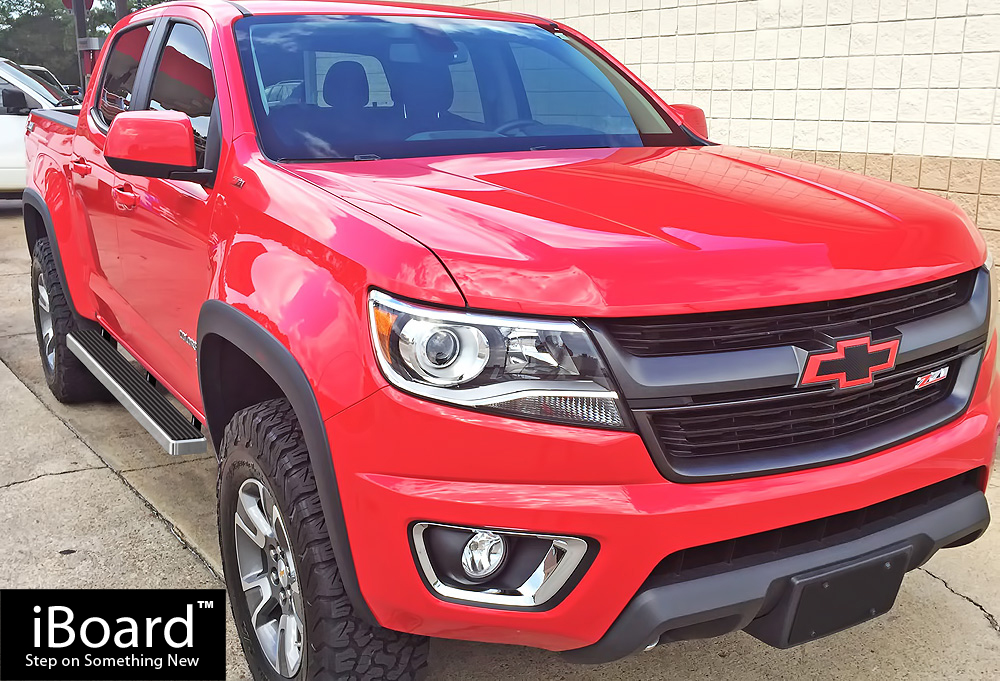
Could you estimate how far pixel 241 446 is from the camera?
2385mm

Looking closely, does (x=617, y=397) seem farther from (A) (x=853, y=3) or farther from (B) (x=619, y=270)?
(A) (x=853, y=3)

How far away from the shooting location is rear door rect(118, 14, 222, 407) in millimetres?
2824

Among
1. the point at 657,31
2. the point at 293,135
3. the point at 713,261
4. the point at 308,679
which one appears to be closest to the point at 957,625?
the point at 713,261

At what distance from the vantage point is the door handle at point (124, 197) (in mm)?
3370

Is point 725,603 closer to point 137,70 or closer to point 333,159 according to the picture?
point 333,159

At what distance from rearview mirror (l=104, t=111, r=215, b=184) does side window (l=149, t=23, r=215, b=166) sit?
178 mm

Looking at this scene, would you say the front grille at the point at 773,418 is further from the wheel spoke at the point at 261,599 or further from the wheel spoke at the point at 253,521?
the wheel spoke at the point at 261,599

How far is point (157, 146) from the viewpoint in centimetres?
272

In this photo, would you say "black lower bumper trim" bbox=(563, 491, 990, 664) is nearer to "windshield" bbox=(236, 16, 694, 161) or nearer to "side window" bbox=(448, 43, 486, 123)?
"windshield" bbox=(236, 16, 694, 161)

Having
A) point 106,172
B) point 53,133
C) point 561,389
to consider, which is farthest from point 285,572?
point 53,133

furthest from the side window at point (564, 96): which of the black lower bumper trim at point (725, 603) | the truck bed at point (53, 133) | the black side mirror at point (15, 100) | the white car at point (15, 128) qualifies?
the white car at point (15, 128)

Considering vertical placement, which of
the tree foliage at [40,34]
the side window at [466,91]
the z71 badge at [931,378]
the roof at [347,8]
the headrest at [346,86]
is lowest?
the tree foliage at [40,34]

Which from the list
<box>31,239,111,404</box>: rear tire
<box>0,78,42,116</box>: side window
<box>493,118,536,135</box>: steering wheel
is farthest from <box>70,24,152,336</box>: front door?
<box>0,78,42,116</box>: side window

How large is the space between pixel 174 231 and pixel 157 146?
325 millimetres
